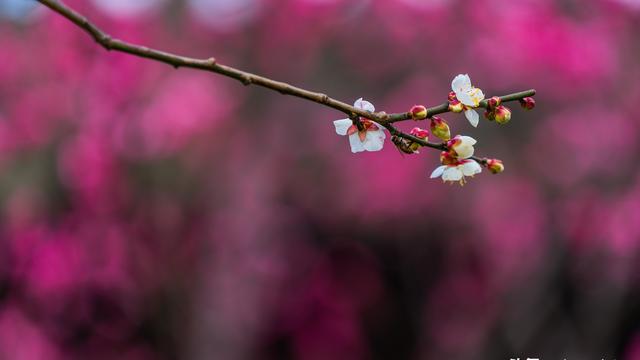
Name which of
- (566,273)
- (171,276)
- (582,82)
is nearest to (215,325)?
(171,276)

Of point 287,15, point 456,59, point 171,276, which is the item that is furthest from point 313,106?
point 171,276

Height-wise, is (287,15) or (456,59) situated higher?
(287,15)

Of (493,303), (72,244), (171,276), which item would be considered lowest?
(493,303)

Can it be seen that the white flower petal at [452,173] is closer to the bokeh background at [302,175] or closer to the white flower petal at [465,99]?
the white flower petal at [465,99]

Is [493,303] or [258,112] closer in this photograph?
[258,112]

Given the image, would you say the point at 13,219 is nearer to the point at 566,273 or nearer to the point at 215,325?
the point at 215,325

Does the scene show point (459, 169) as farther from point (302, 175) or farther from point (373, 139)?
point (302, 175)

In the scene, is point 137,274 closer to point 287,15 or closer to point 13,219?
point 13,219

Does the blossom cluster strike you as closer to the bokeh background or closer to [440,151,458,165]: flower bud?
[440,151,458,165]: flower bud

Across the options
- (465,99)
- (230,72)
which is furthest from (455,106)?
(230,72)
